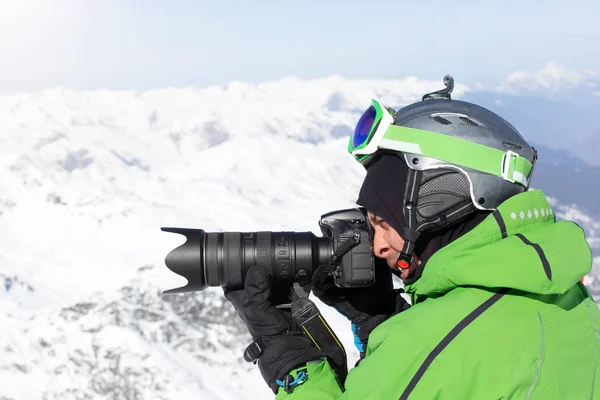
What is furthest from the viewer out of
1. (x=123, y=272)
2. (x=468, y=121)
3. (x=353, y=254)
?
(x=123, y=272)

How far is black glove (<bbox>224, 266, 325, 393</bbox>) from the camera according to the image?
2.79m

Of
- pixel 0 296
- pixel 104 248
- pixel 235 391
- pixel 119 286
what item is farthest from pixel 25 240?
pixel 235 391

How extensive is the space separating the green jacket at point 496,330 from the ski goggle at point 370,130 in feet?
2.33

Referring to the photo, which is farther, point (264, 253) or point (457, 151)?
point (264, 253)

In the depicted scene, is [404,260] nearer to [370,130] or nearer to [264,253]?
[370,130]

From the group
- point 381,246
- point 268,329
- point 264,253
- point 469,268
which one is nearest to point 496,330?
point 469,268

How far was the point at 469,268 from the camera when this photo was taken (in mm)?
1597

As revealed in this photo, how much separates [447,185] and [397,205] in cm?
22

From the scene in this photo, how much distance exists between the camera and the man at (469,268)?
4.99ft

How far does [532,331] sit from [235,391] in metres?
68.9

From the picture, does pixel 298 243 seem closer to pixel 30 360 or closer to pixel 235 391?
→ pixel 235 391

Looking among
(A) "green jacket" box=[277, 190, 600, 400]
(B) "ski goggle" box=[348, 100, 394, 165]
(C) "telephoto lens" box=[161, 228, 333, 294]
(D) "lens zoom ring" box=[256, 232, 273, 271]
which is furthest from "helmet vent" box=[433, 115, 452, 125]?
(D) "lens zoom ring" box=[256, 232, 273, 271]

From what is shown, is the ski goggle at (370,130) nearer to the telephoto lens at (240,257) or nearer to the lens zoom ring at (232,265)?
the telephoto lens at (240,257)

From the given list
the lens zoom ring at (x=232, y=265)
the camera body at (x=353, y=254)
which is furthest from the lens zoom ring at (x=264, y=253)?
the camera body at (x=353, y=254)
